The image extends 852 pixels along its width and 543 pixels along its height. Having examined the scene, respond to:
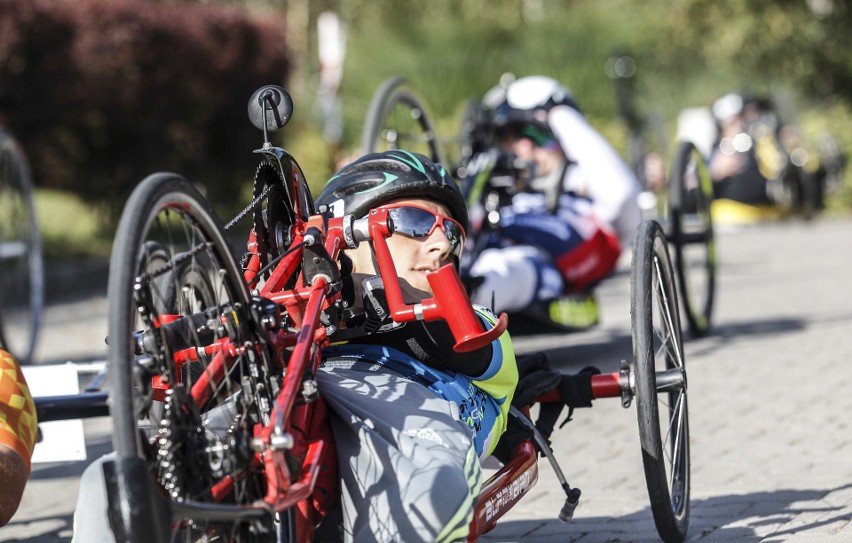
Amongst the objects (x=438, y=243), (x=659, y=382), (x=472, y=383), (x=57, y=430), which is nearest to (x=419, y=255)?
(x=438, y=243)

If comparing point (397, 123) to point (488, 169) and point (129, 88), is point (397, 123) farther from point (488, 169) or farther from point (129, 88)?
point (129, 88)

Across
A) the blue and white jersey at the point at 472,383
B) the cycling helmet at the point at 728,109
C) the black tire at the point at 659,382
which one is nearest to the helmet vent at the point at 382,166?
the blue and white jersey at the point at 472,383

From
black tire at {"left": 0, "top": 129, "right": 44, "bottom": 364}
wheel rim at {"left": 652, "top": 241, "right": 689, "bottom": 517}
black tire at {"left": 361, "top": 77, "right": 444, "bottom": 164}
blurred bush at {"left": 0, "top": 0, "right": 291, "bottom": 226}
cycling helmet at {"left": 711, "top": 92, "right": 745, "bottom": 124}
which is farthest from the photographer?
cycling helmet at {"left": 711, "top": 92, "right": 745, "bottom": 124}

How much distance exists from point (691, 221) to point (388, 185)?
4565 millimetres

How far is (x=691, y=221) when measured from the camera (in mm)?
8195

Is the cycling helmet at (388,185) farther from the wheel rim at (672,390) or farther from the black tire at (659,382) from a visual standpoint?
the wheel rim at (672,390)

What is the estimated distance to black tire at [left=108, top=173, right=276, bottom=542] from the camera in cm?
263

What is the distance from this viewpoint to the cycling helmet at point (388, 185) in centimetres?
390

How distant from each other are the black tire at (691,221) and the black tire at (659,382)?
129 inches

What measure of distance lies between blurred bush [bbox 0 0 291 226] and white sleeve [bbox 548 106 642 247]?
20.4 ft

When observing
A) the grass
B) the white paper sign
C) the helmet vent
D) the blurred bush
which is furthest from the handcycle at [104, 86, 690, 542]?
the grass

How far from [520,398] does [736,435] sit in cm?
189

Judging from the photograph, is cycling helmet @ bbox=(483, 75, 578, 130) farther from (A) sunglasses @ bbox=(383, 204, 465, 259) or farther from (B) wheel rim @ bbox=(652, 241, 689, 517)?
(A) sunglasses @ bbox=(383, 204, 465, 259)

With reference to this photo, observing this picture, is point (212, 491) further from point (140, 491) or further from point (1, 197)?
point (1, 197)
